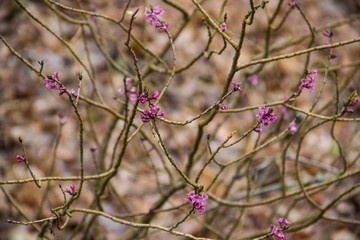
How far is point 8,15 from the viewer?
405 centimetres

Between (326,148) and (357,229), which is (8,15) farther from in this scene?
(357,229)

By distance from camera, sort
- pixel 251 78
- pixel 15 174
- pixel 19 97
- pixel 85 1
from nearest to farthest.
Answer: pixel 251 78 < pixel 15 174 < pixel 19 97 < pixel 85 1

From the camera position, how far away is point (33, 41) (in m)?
4.09

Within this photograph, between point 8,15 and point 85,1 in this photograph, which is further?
point 85,1

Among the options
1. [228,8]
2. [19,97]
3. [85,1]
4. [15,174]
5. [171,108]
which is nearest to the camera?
[15,174]

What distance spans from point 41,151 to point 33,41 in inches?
55.9

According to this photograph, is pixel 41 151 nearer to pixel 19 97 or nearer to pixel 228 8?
pixel 19 97

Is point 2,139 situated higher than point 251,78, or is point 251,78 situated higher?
point 2,139

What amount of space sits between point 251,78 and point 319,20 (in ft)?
10.9

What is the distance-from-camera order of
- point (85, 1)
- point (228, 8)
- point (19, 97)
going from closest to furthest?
point (19, 97), point (85, 1), point (228, 8)

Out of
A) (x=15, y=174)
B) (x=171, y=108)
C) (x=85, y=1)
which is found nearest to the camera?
(x=15, y=174)

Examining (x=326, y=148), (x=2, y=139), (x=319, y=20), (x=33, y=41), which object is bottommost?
(x=2, y=139)

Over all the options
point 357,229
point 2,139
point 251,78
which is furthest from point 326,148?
point 2,139

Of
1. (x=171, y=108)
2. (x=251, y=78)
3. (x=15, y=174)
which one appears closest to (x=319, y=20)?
(x=171, y=108)
